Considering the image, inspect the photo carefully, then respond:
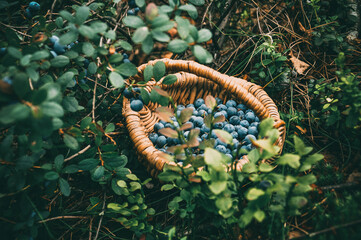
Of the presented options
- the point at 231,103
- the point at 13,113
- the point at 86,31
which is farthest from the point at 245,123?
the point at 13,113

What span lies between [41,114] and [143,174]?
31.0 inches

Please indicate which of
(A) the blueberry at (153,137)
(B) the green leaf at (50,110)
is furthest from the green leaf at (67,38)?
(A) the blueberry at (153,137)

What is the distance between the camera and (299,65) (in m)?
1.56

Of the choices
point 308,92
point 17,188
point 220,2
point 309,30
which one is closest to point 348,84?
point 308,92

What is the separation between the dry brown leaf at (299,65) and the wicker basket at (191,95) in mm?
334

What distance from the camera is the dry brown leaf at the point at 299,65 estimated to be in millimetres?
1544

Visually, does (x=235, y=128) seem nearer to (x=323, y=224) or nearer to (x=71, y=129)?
(x=323, y=224)

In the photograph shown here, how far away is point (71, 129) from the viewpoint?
88 centimetres

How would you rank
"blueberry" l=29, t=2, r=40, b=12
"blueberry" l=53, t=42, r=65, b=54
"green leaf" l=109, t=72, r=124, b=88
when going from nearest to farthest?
"green leaf" l=109, t=72, r=124, b=88 < "blueberry" l=53, t=42, r=65, b=54 < "blueberry" l=29, t=2, r=40, b=12

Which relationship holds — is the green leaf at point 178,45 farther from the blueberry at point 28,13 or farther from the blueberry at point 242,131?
the blueberry at point 28,13

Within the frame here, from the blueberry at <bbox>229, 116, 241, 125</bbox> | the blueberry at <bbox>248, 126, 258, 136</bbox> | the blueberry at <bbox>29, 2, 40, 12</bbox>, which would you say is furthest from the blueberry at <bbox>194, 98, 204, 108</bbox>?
the blueberry at <bbox>29, 2, 40, 12</bbox>

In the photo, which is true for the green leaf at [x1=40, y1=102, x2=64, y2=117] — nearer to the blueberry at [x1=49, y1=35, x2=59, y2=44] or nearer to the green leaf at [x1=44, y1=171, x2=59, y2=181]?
the green leaf at [x1=44, y1=171, x2=59, y2=181]

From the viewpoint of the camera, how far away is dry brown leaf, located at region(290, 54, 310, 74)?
5.07 ft

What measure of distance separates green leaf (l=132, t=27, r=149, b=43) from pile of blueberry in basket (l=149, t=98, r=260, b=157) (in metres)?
0.66
